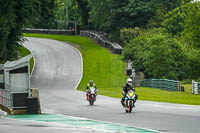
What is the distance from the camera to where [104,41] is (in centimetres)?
7794

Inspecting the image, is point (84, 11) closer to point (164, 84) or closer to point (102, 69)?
point (102, 69)

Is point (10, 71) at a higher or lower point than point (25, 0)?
lower

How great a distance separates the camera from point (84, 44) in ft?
260

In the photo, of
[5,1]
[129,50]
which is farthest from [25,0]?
[129,50]

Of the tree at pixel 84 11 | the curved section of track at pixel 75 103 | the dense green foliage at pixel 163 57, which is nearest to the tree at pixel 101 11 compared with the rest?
the curved section of track at pixel 75 103

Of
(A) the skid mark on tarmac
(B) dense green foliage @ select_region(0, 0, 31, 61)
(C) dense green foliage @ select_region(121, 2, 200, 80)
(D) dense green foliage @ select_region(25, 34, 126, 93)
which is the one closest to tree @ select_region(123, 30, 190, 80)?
(C) dense green foliage @ select_region(121, 2, 200, 80)

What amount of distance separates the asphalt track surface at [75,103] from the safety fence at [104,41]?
5381 mm

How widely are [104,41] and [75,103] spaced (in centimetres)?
4841

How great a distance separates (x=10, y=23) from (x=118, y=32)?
1427 inches

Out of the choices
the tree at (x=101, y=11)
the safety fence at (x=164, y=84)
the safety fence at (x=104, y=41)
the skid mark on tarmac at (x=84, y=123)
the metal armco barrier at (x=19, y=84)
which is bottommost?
the skid mark on tarmac at (x=84, y=123)

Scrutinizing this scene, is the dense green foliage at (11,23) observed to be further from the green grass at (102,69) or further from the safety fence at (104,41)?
the safety fence at (104,41)

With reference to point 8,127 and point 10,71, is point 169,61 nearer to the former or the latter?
point 10,71

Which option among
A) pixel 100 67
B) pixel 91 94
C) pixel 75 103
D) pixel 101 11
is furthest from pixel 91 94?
pixel 101 11

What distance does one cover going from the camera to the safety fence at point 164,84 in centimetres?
4422
